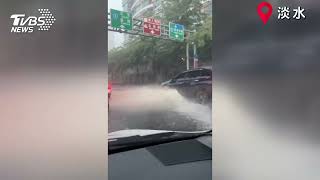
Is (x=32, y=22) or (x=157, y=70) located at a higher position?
(x=32, y=22)

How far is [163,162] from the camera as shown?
113 inches

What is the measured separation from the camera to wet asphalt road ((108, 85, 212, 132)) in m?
2.75

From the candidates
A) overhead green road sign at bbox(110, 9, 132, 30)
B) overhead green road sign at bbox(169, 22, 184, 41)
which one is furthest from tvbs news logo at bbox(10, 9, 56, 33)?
overhead green road sign at bbox(169, 22, 184, 41)

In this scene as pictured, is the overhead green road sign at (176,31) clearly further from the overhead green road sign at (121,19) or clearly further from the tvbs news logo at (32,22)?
the tvbs news logo at (32,22)

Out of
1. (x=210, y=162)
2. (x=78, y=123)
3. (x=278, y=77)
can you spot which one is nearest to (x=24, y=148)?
(x=78, y=123)

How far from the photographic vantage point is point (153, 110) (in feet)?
9.09

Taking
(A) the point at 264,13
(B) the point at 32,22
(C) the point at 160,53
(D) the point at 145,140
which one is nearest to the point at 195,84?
(C) the point at 160,53

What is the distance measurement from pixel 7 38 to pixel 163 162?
4.45 feet

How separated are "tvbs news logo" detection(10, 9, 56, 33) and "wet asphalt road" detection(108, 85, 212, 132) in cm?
63

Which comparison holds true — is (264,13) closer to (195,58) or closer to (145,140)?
(195,58)

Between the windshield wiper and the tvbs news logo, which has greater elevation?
the tvbs news logo

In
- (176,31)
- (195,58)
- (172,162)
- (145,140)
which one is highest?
(176,31)

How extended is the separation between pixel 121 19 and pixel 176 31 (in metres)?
0.37

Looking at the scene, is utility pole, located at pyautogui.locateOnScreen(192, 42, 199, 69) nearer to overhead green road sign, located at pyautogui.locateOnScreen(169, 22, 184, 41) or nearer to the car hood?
overhead green road sign, located at pyautogui.locateOnScreen(169, 22, 184, 41)
